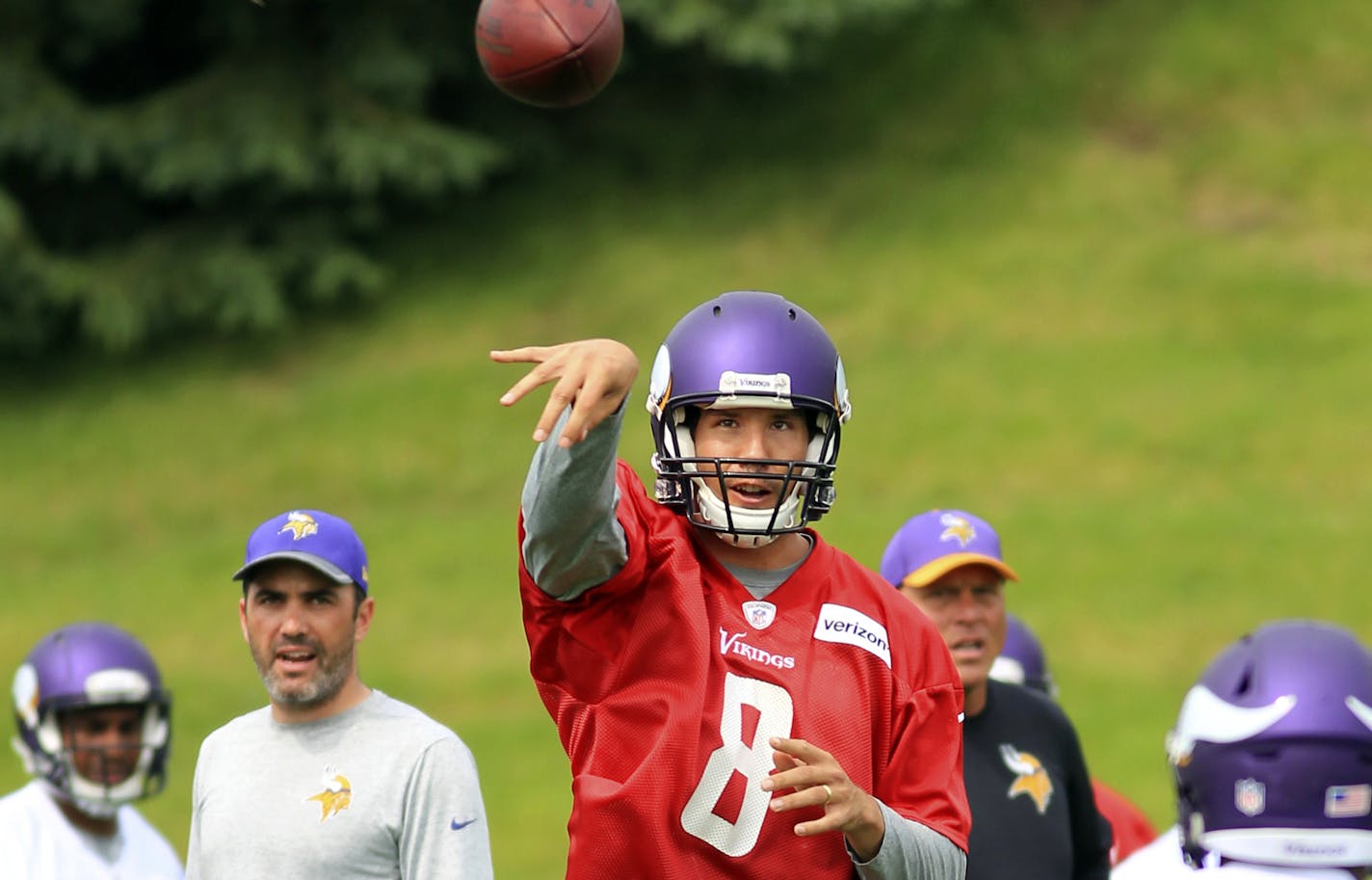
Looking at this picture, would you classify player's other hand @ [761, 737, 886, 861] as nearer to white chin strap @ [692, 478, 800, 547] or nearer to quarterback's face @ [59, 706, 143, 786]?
white chin strap @ [692, 478, 800, 547]

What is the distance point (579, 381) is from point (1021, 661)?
4.32 meters

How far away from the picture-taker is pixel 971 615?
19.6ft

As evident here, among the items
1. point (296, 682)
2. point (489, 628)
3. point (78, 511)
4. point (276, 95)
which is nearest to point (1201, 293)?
point (489, 628)

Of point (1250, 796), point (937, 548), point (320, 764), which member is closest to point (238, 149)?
point (937, 548)

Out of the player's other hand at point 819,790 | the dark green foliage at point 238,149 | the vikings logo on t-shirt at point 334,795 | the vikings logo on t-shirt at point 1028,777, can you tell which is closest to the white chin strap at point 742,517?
the player's other hand at point 819,790

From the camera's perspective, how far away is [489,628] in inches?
583

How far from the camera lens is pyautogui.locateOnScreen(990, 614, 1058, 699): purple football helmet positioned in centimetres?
718

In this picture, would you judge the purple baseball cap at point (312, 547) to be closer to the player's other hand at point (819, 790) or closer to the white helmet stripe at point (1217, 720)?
the player's other hand at point (819, 790)

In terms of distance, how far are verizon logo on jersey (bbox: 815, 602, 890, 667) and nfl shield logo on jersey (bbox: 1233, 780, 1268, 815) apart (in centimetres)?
80

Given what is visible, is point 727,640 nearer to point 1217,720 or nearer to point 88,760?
point 1217,720

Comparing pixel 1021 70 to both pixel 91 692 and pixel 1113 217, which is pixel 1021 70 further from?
pixel 91 692

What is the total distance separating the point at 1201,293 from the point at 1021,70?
405cm

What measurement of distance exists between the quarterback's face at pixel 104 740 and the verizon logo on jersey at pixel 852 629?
130 inches

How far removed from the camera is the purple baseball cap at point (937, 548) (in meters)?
5.98
